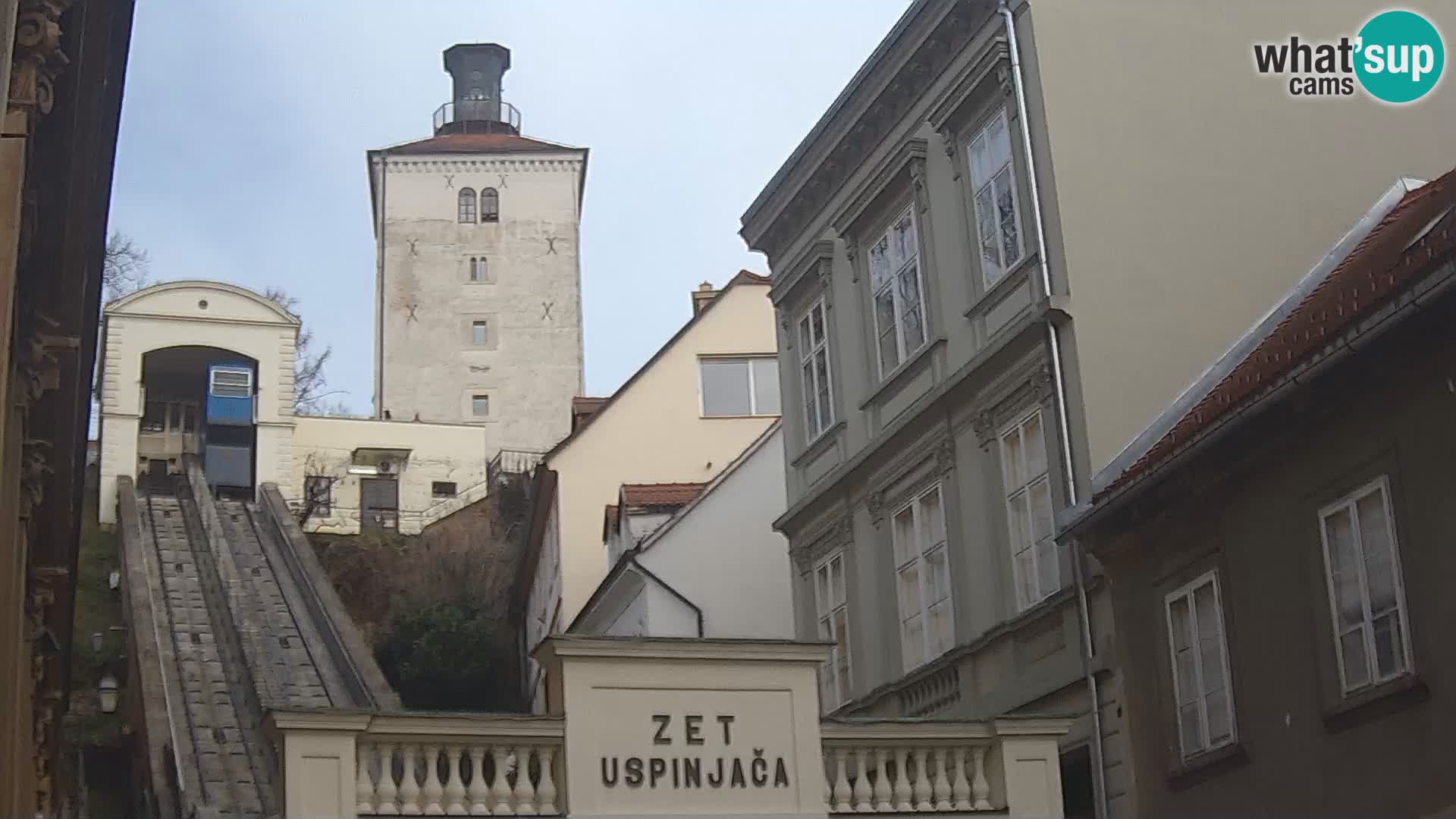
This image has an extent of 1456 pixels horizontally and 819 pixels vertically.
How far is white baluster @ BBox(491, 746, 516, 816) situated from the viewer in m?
14.4

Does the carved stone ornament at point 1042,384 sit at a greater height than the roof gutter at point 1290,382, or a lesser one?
greater

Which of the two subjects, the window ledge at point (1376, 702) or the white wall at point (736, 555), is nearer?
the window ledge at point (1376, 702)

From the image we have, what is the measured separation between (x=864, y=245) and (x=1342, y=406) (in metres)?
9.89

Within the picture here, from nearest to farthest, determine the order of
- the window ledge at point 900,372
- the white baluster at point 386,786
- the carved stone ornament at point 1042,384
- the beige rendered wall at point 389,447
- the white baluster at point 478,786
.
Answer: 1. the white baluster at point 386,786
2. the white baluster at point 478,786
3. the carved stone ornament at point 1042,384
4. the window ledge at point 900,372
5. the beige rendered wall at point 389,447

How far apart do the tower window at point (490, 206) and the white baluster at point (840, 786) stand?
69.9 meters

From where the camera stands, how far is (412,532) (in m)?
60.6

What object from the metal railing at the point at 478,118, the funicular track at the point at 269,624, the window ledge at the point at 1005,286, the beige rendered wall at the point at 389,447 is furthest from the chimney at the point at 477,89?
the window ledge at the point at 1005,286

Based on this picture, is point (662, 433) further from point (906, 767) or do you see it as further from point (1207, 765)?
point (906, 767)

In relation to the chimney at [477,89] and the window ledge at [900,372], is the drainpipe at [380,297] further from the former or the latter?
the window ledge at [900,372]

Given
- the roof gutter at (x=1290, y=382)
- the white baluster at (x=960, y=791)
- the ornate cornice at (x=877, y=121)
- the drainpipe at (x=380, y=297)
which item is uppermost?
the drainpipe at (x=380, y=297)

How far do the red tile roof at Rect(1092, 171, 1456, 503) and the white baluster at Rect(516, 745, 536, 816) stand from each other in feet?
18.8

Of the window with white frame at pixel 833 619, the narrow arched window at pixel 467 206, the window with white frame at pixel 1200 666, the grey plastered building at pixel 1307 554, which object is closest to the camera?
the grey plastered building at pixel 1307 554

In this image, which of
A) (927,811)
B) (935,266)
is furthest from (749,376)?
(927,811)

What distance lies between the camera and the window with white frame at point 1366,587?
47.0ft
